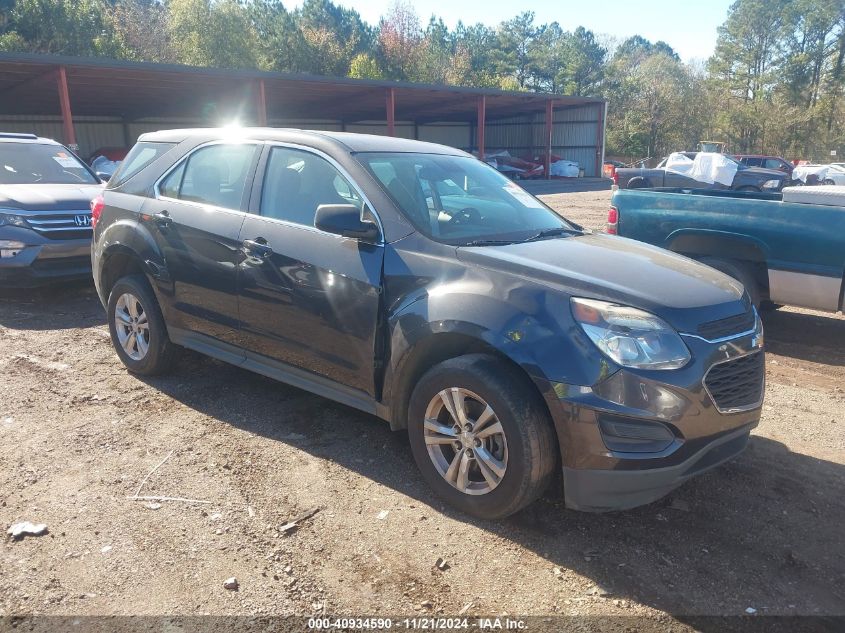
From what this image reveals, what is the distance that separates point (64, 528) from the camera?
3.31 meters

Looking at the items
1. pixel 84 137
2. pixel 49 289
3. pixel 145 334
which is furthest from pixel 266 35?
pixel 145 334

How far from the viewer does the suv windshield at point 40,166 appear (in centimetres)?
845

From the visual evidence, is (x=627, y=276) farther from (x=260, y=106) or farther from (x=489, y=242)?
(x=260, y=106)

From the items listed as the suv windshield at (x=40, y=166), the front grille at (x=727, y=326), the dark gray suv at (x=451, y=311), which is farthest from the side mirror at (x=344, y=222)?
the suv windshield at (x=40, y=166)

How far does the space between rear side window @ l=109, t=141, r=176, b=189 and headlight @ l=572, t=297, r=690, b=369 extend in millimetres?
3560

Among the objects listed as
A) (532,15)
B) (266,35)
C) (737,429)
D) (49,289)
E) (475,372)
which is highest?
(532,15)

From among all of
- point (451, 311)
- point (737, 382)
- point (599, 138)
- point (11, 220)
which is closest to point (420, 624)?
point (451, 311)

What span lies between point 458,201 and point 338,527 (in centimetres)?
203

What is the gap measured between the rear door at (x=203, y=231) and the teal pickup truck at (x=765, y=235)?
430 cm

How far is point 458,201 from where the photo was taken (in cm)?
418

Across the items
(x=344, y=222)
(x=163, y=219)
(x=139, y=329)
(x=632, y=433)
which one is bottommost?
(x=139, y=329)

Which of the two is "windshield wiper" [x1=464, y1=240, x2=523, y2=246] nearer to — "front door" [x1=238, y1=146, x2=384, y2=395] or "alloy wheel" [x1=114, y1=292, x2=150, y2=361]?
"front door" [x1=238, y1=146, x2=384, y2=395]

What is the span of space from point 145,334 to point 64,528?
212 cm

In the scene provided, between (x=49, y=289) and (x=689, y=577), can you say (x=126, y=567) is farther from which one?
(x=49, y=289)
